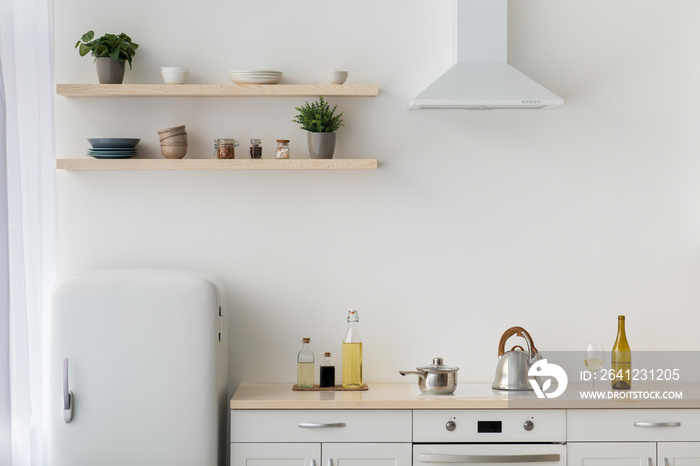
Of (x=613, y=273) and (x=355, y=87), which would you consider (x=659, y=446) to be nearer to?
(x=613, y=273)

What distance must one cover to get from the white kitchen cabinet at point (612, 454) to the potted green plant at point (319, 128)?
1.62 meters

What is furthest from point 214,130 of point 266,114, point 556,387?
point 556,387

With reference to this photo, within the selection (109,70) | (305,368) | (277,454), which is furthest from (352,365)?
(109,70)

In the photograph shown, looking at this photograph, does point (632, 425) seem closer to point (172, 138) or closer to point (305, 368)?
point (305, 368)

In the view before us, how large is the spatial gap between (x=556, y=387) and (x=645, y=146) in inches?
48.1

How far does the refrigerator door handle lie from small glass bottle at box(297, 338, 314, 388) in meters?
0.96

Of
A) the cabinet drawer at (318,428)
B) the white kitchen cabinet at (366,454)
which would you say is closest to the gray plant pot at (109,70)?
the cabinet drawer at (318,428)

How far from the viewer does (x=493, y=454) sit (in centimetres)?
300

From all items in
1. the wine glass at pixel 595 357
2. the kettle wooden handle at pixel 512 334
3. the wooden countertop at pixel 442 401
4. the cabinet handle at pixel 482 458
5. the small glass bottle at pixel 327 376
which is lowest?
the cabinet handle at pixel 482 458

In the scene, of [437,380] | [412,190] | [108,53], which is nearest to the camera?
[437,380]

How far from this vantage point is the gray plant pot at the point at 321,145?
3246 mm

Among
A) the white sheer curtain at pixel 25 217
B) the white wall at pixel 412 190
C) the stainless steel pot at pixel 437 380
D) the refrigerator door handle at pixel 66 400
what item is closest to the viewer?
the white sheer curtain at pixel 25 217

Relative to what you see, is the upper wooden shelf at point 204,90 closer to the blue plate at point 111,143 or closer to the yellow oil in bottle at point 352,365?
the blue plate at point 111,143

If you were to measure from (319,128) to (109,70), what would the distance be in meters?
0.96
